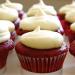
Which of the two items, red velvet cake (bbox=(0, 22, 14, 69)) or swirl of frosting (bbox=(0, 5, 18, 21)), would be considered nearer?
red velvet cake (bbox=(0, 22, 14, 69))

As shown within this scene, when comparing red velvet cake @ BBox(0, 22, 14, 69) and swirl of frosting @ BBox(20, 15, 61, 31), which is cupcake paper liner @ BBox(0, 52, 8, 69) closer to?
red velvet cake @ BBox(0, 22, 14, 69)

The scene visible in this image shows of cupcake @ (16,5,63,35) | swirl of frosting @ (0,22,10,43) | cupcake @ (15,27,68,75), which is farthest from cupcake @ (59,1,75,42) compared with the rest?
swirl of frosting @ (0,22,10,43)

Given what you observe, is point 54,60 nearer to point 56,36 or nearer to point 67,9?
point 56,36

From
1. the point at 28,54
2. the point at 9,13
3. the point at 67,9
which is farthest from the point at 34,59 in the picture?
the point at 67,9

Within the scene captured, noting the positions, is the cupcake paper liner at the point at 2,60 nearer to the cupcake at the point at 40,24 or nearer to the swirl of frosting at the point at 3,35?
the swirl of frosting at the point at 3,35

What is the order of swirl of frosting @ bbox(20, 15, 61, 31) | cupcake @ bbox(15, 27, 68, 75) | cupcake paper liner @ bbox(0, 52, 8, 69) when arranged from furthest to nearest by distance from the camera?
1. swirl of frosting @ bbox(20, 15, 61, 31)
2. cupcake paper liner @ bbox(0, 52, 8, 69)
3. cupcake @ bbox(15, 27, 68, 75)

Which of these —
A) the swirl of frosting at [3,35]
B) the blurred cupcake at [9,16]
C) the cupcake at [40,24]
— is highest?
the swirl of frosting at [3,35]

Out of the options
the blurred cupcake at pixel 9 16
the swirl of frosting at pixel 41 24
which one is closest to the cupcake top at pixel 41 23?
the swirl of frosting at pixel 41 24

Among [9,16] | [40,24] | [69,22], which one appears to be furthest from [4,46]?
[69,22]

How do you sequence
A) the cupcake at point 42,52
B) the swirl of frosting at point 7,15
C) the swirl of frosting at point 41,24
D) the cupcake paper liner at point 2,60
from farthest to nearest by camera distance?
1. the swirl of frosting at point 7,15
2. the swirl of frosting at point 41,24
3. the cupcake paper liner at point 2,60
4. the cupcake at point 42,52
